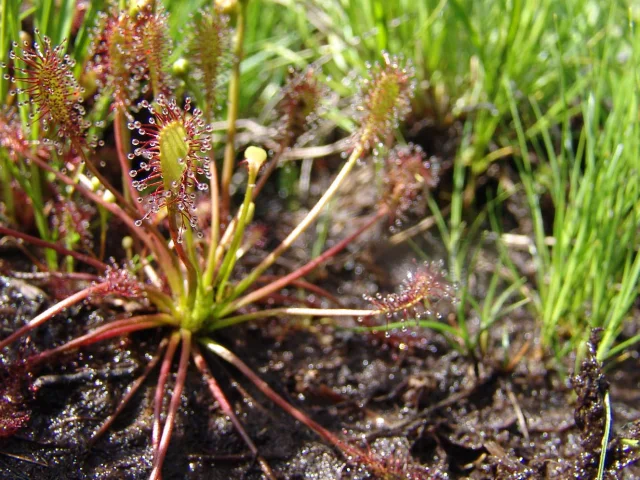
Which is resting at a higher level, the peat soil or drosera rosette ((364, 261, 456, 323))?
drosera rosette ((364, 261, 456, 323))

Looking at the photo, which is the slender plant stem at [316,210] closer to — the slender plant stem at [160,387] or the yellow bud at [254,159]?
the slender plant stem at [160,387]

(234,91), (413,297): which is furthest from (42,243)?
(413,297)

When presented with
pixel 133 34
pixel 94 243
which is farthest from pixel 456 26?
pixel 94 243

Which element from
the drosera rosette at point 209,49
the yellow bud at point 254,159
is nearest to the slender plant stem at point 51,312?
the yellow bud at point 254,159

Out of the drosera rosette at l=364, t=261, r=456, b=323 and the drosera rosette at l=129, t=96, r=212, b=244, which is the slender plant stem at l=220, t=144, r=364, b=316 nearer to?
the drosera rosette at l=364, t=261, r=456, b=323

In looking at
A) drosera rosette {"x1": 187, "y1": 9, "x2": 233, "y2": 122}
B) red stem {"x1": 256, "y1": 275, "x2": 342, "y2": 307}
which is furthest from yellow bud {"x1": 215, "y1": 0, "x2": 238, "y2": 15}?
red stem {"x1": 256, "y1": 275, "x2": 342, "y2": 307}

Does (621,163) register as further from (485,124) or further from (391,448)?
(391,448)
